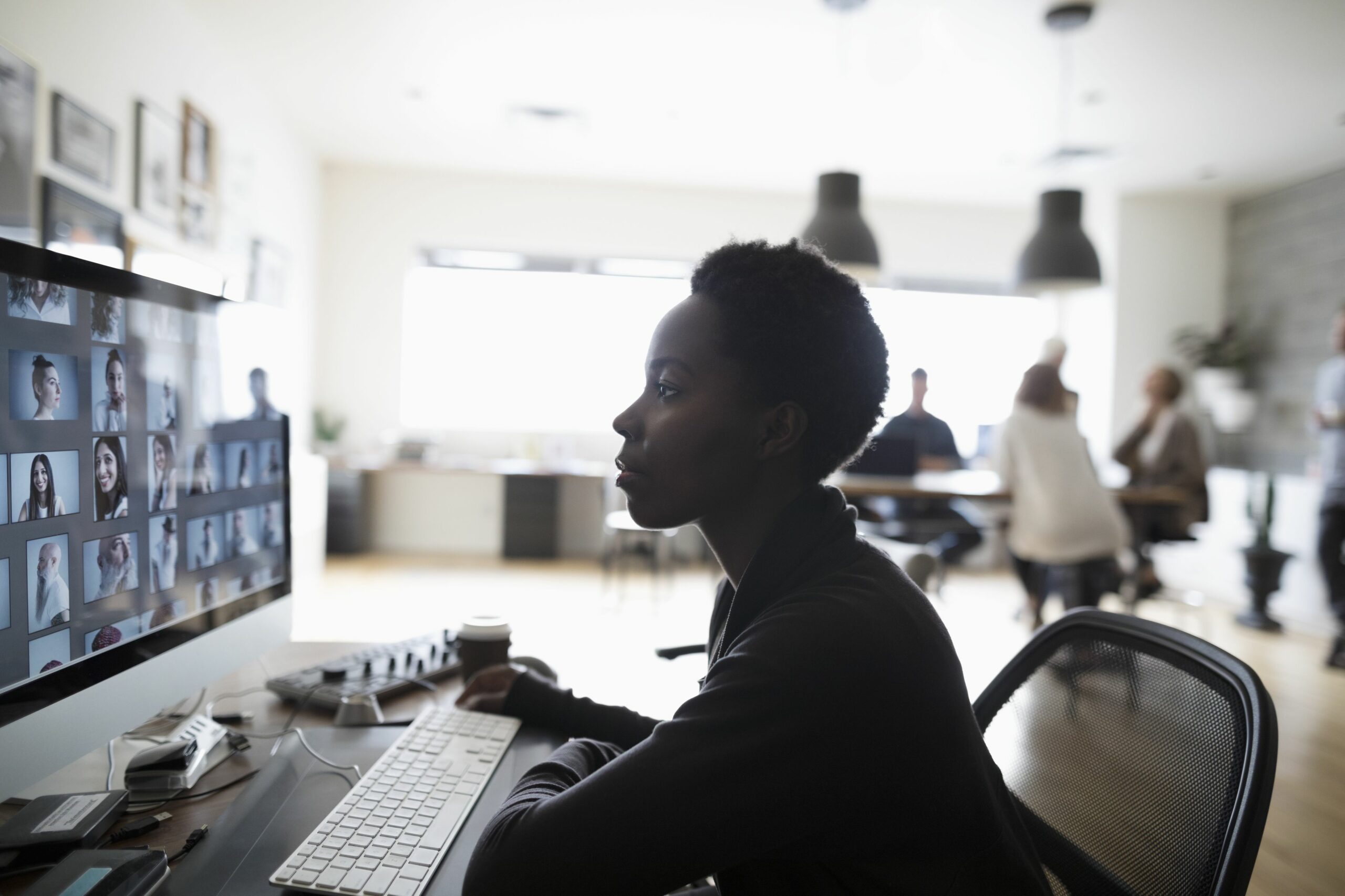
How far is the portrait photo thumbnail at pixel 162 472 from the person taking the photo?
0.81 metres

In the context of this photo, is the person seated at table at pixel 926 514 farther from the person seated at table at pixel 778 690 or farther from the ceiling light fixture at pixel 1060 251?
the person seated at table at pixel 778 690

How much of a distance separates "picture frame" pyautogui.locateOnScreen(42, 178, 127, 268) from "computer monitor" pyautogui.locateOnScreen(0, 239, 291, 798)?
2.39 m

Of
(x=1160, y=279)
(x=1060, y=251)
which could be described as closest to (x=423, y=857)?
(x=1060, y=251)

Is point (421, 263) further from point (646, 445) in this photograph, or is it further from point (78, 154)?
point (646, 445)

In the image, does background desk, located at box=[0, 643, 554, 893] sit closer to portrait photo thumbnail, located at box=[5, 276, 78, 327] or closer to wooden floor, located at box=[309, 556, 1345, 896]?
wooden floor, located at box=[309, 556, 1345, 896]

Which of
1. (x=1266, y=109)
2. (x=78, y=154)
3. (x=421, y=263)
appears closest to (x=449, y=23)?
(x=78, y=154)

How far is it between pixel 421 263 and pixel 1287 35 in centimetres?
576

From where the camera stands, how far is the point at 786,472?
0.83 meters

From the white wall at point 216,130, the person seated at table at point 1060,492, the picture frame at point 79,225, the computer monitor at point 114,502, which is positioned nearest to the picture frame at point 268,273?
the white wall at point 216,130

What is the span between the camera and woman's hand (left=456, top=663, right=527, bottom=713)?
106 cm

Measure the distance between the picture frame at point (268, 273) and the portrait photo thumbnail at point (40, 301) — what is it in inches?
179

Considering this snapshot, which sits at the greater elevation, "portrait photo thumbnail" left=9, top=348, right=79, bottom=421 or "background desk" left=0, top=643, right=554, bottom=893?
"portrait photo thumbnail" left=9, top=348, right=79, bottom=421

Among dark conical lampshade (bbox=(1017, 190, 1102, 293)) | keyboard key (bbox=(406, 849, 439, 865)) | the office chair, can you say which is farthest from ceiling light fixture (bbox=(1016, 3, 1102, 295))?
keyboard key (bbox=(406, 849, 439, 865))

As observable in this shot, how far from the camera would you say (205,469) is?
90 centimetres
